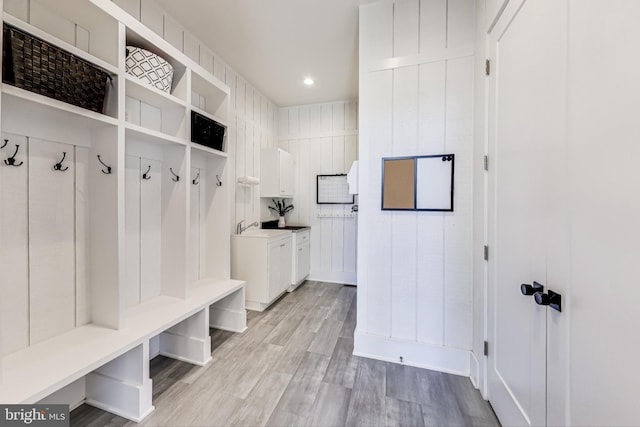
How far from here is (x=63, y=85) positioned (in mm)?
1168

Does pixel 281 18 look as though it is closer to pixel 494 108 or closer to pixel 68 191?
pixel 494 108

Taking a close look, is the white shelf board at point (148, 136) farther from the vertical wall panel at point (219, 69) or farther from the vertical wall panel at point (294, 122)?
the vertical wall panel at point (294, 122)

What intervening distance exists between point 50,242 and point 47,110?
0.74 metres

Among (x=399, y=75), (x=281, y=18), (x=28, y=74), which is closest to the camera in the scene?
(x=28, y=74)

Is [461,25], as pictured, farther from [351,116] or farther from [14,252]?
[14,252]

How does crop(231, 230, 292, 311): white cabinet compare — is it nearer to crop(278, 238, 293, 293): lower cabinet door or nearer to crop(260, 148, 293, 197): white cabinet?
crop(278, 238, 293, 293): lower cabinet door

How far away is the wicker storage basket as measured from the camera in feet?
3.34

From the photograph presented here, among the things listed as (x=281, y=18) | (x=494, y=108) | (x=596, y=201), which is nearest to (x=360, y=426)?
(x=596, y=201)

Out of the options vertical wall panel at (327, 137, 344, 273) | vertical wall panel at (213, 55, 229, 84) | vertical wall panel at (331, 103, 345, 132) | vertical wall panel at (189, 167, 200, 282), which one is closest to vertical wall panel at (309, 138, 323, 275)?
vertical wall panel at (327, 137, 344, 273)

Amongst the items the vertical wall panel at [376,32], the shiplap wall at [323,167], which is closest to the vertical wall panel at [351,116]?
the shiplap wall at [323,167]

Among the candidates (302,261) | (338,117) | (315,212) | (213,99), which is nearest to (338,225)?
(315,212)

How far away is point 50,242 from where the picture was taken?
135cm

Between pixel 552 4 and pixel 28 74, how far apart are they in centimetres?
227

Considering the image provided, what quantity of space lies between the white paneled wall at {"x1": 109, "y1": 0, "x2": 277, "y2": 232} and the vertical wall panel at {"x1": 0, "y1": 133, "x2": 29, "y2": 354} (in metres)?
1.34
